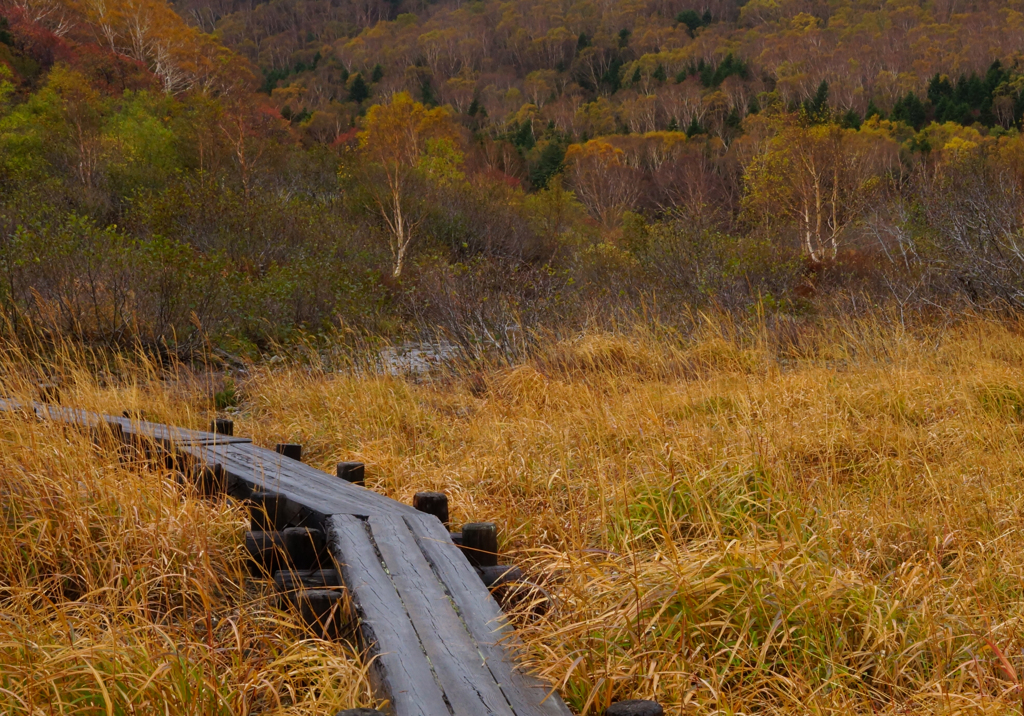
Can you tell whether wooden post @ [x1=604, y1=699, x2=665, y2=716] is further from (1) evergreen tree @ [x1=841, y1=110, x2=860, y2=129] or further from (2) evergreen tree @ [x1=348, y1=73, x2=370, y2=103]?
(2) evergreen tree @ [x1=348, y1=73, x2=370, y2=103]

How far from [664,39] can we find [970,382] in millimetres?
90450

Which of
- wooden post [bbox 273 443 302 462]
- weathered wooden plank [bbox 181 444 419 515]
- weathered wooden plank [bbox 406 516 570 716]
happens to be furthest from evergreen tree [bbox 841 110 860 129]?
weathered wooden plank [bbox 406 516 570 716]

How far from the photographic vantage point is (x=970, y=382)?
5305 mm

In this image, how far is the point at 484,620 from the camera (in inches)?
91.4

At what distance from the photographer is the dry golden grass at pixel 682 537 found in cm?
216

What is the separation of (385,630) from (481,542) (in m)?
0.85

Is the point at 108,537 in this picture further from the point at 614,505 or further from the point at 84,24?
the point at 84,24

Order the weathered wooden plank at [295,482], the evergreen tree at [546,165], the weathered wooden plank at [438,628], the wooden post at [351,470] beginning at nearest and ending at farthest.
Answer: the weathered wooden plank at [438,628]
the weathered wooden plank at [295,482]
the wooden post at [351,470]
the evergreen tree at [546,165]

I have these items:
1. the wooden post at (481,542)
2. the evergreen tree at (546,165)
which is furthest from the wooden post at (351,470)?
the evergreen tree at (546,165)

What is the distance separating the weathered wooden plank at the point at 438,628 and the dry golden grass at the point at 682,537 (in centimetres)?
20

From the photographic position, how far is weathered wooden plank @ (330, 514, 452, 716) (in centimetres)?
185

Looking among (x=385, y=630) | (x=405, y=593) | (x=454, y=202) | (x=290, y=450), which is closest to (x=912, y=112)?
(x=454, y=202)

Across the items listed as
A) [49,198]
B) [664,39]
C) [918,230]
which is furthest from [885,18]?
[49,198]

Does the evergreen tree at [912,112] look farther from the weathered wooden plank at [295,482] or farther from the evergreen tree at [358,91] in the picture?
the weathered wooden plank at [295,482]
